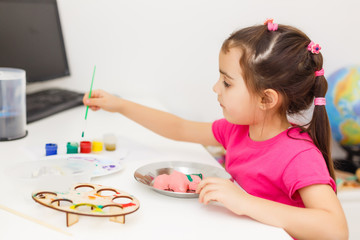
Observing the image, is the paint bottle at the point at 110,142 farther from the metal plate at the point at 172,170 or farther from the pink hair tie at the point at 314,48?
the pink hair tie at the point at 314,48

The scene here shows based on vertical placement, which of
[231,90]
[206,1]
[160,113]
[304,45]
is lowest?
[160,113]

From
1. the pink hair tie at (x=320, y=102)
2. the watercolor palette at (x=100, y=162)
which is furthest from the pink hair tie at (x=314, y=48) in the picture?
the watercolor palette at (x=100, y=162)

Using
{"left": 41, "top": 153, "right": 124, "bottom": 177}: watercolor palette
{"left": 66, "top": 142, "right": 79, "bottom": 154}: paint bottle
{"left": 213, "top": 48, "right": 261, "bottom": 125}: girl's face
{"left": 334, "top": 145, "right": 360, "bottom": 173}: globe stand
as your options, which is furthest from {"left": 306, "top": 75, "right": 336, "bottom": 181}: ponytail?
{"left": 334, "top": 145, "right": 360, "bottom": 173}: globe stand

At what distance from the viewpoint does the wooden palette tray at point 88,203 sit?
2.09 ft

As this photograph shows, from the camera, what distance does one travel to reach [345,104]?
5.28 feet

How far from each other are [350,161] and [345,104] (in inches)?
11.4

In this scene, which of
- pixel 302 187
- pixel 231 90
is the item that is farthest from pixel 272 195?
pixel 231 90

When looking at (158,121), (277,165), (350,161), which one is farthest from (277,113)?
(350,161)

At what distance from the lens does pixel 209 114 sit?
1722 millimetres

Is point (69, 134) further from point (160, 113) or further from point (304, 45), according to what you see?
point (304, 45)

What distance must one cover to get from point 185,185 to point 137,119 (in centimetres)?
43

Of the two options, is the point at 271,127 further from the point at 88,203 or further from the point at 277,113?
the point at 88,203

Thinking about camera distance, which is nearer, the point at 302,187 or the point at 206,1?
the point at 302,187

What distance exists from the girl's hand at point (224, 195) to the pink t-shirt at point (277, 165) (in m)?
0.14
